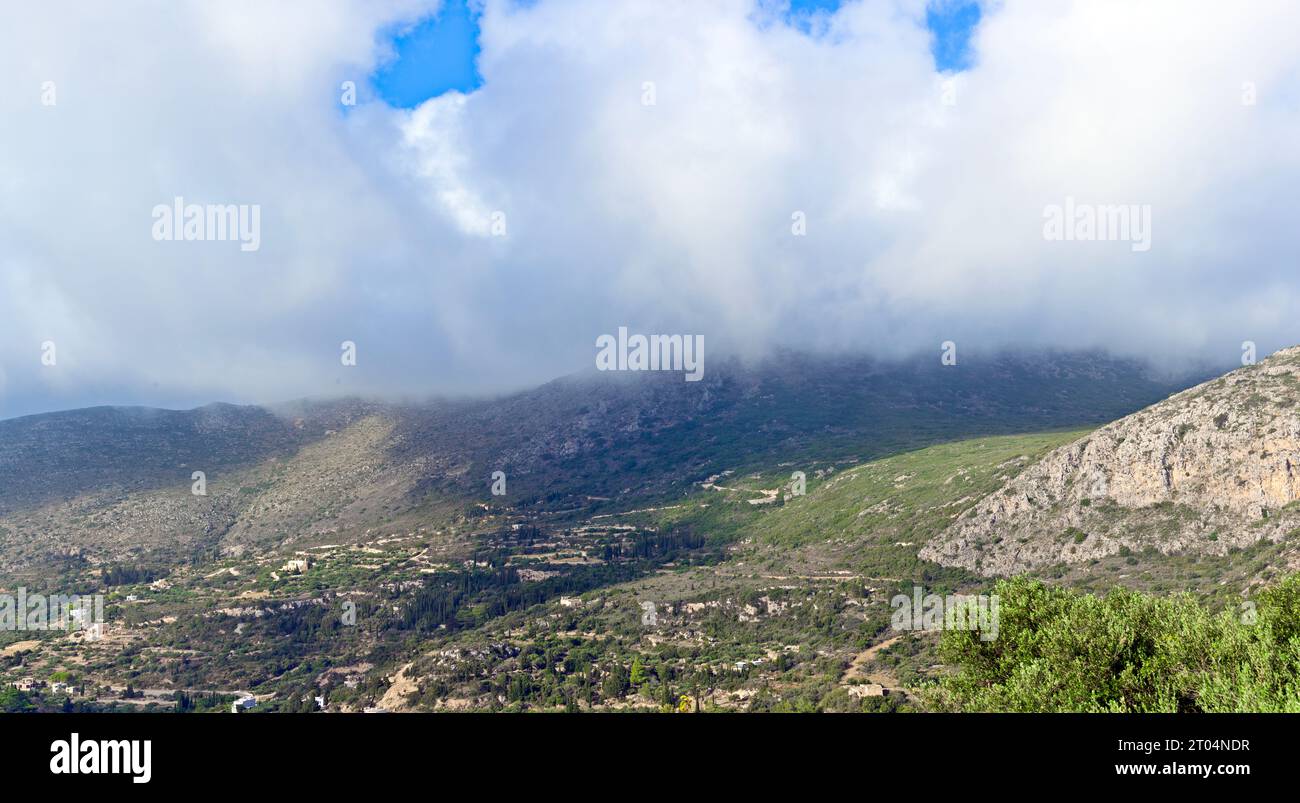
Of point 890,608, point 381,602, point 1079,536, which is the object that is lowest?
point 381,602

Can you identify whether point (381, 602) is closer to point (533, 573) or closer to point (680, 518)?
point (533, 573)
